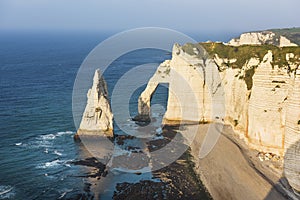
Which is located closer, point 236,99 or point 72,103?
point 236,99

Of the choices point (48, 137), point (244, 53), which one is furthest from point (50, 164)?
point (244, 53)

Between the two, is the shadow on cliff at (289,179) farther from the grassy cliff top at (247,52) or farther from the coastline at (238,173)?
the grassy cliff top at (247,52)

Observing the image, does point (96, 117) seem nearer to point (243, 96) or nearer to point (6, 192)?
point (6, 192)

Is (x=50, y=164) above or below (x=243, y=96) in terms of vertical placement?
below

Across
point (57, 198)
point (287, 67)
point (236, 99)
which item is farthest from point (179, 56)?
point (57, 198)

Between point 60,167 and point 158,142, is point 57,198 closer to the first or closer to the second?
point 60,167

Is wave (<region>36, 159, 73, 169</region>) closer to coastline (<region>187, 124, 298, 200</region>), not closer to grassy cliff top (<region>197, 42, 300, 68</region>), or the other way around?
coastline (<region>187, 124, 298, 200</region>)

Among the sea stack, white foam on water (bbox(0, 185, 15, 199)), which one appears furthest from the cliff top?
white foam on water (bbox(0, 185, 15, 199))
